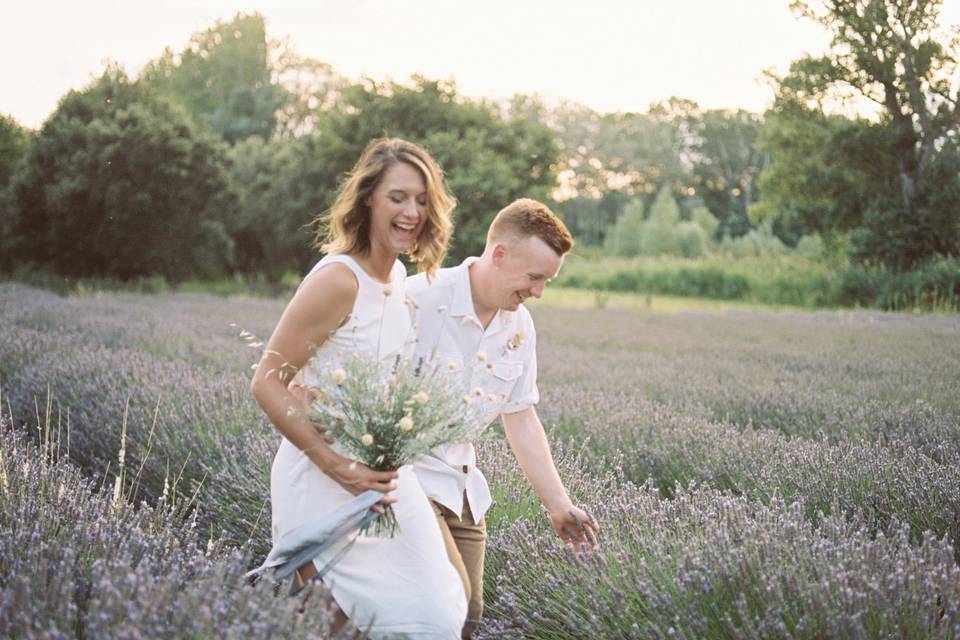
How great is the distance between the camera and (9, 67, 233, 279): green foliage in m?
19.6

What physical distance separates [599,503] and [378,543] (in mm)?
1005

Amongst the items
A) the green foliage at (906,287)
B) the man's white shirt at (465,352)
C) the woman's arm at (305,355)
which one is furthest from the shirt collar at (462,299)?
the green foliage at (906,287)

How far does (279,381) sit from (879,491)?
2.17 meters

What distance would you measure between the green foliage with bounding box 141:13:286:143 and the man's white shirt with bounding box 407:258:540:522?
45.4m

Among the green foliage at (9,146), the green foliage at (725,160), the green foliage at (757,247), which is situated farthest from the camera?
the green foliage at (725,160)

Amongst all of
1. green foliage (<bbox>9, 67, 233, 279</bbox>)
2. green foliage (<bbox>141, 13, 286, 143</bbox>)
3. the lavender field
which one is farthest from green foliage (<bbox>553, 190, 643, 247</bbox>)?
the lavender field

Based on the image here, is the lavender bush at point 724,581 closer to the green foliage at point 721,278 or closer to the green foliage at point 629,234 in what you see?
the green foliage at point 721,278

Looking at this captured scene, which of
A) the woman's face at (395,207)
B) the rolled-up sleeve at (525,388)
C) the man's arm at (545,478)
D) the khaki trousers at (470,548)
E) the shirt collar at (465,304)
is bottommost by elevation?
the khaki trousers at (470,548)

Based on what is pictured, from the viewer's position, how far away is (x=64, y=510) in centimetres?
243

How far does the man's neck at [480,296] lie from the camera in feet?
8.68

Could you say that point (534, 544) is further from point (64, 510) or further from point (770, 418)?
point (770, 418)

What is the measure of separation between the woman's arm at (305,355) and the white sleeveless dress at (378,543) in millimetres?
43

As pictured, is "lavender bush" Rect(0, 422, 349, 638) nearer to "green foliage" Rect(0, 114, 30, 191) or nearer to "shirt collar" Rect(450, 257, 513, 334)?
"shirt collar" Rect(450, 257, 513, 334)

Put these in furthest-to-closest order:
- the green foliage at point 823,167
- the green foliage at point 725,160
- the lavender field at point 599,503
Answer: the green foliage at point 725,160 < the green foliage at point 823,167 < the lavender field at point 599,503
